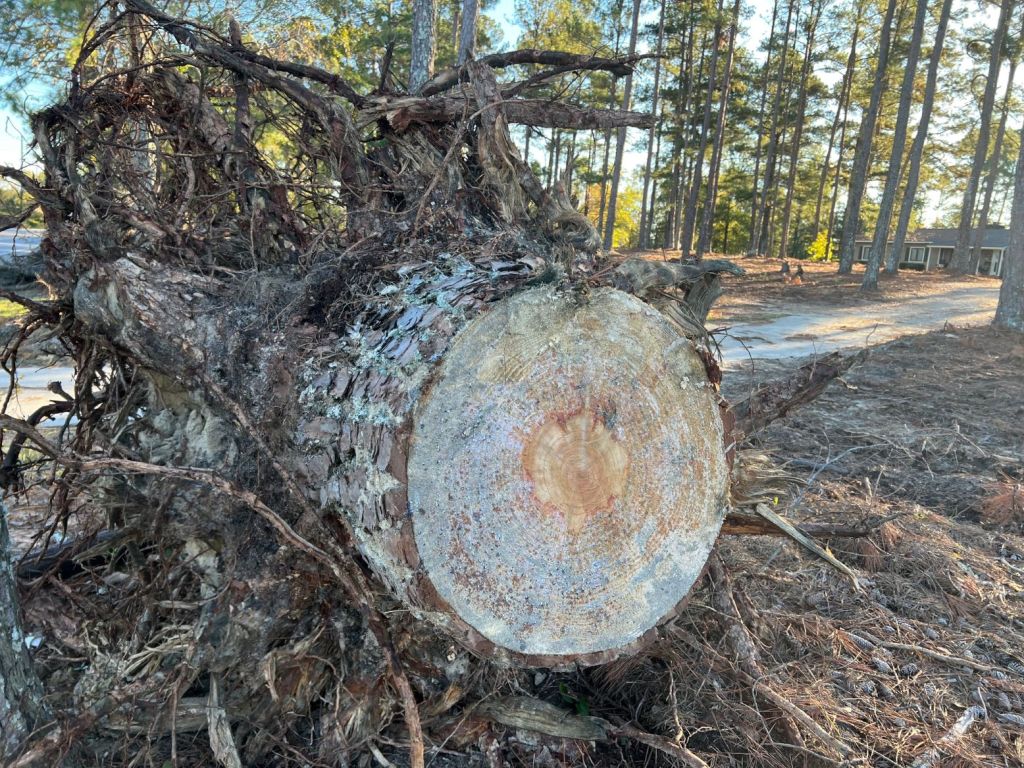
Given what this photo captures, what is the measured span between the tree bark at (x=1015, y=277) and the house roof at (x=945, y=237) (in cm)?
2772

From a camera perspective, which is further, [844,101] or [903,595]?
[844,101]

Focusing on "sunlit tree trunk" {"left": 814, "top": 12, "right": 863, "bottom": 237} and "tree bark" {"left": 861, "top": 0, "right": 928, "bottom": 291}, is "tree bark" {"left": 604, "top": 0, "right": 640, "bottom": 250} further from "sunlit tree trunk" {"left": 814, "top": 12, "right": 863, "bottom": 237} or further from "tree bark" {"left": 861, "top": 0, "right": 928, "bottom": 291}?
"sunlit tree trunk" {"left": 814, "top": 12, "right": 863, "bottom": 237}

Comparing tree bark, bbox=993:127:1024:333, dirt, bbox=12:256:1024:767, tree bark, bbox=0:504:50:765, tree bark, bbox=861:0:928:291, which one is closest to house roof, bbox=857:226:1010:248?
tree bark, bbox=861:0:928:291

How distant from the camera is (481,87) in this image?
272cm

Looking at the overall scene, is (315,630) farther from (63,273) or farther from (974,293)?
(974,293)

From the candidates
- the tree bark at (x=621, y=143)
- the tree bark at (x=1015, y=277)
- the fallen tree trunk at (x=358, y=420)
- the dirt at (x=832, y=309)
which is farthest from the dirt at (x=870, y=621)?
the tree bark at (x=621, y=143)

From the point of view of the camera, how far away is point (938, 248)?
119 ft

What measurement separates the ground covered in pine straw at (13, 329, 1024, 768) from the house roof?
37043 millimetres

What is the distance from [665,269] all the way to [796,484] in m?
1.07

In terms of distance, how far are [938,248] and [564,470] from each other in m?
43.5

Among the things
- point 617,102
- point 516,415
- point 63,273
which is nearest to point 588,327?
point 516,415

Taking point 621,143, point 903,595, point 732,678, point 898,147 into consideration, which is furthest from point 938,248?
point 732,678

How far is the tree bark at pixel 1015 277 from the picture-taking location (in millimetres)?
9359

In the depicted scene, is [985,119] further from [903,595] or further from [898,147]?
[903,595]
